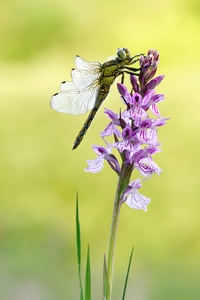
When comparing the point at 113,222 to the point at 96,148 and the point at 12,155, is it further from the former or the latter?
the point at 12,155

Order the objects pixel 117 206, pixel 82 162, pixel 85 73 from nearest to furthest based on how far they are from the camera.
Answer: pixel 117 206 < pixel 85 73 < pixel 82 162

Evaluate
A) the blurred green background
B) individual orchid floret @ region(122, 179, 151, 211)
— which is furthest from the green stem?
the blurred green background

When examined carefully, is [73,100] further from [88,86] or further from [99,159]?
[99,159]

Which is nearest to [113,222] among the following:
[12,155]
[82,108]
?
[82,108]

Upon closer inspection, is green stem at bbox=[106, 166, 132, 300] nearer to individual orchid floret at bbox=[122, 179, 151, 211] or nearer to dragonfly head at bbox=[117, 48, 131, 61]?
individual orchid floret at bbox=[122, 179, 151, 211]

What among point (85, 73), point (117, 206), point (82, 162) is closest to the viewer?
point (117, 206)

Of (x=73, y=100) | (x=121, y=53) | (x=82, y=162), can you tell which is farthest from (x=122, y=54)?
(x=82, y=162)

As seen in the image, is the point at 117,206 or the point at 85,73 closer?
the point at 117,206
